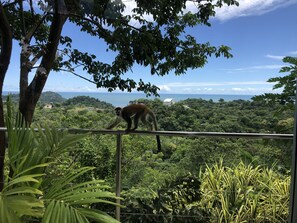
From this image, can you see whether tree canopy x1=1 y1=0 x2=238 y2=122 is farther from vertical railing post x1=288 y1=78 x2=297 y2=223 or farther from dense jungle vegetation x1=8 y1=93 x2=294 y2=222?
vertical railing post x1=288 y1=78 x2=297 y2=223

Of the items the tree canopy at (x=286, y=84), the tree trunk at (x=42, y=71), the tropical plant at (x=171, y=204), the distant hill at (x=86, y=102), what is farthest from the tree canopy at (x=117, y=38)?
the tropical plant at (x=171, y=204)

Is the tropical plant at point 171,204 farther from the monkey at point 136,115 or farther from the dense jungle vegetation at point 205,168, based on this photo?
the monkey at point 136,115

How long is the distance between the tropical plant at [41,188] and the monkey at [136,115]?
1.20 meters

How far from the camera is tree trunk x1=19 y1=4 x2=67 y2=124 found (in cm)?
397

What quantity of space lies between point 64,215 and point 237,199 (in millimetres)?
1453

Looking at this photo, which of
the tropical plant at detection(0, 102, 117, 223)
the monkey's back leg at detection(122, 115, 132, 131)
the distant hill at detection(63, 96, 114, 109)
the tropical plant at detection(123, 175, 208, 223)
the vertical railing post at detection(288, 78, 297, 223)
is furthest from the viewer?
the distant hill at detection(63, 96, 114, 109)

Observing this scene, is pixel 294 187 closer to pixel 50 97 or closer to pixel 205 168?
pixel 205 168

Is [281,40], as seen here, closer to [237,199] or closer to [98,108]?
[237,199]

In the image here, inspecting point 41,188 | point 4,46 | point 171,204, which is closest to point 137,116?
point 171,204

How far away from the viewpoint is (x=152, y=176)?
216cm

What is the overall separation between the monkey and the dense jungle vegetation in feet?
0.24

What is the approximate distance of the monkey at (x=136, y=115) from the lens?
2457 mm

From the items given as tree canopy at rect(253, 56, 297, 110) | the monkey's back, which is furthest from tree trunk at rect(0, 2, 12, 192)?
tree canopy at rect(253, 56, 297, 110)

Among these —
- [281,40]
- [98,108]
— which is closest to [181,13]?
[98,108]
